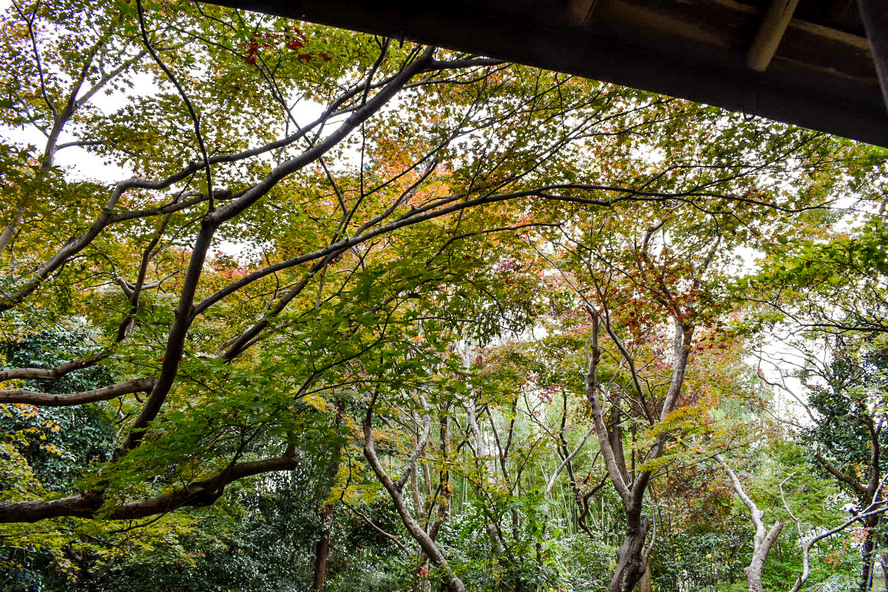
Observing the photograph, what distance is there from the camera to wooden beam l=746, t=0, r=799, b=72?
1311 millimetres

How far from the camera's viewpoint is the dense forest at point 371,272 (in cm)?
339

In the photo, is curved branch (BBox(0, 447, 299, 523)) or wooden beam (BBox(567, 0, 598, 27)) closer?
wooden beam (BBox(567, 0, 598, 27))

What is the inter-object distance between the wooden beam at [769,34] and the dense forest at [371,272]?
1.58 meters

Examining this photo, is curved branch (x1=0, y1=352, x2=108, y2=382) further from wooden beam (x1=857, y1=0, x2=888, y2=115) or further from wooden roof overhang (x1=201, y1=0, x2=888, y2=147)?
wooden beam (x1=857, y1=0, x2=888, y2=115)

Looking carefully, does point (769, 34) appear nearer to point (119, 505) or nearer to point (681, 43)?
point (681, 43)

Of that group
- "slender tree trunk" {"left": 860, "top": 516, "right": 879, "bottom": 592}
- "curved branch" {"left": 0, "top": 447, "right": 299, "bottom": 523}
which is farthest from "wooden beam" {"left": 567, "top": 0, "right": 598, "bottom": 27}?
"slender tree trunk" {"left": 860, "top": 516, "right": 879, "bottom": 592}

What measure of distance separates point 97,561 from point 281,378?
263 inches

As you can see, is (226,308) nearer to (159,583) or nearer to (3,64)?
(3,64)

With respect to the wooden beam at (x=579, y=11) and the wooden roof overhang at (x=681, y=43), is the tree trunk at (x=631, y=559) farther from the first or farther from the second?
the wooden beam at (x=579, y=11)

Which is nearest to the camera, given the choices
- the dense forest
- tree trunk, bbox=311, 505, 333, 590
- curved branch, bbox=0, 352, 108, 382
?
the dense forest

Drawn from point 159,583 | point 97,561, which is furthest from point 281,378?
point 159,583

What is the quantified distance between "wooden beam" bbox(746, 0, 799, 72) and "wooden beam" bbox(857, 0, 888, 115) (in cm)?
23

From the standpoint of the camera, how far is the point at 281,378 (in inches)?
135

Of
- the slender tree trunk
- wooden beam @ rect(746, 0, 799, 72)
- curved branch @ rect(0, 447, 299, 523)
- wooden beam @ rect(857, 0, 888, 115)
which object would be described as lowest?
the slender tree trunk
